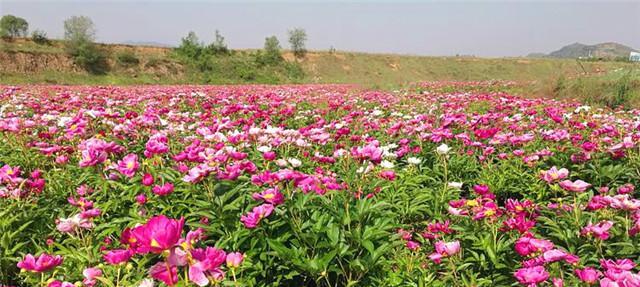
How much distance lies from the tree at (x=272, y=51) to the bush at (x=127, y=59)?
1275cm

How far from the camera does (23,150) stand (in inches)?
129

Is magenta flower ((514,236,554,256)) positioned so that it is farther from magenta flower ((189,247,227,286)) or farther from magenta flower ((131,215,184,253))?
magenta flower ((131,215,184,253))

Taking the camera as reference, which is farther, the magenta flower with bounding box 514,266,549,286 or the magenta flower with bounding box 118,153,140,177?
the magenta flower with bounding box 118,153,140,177

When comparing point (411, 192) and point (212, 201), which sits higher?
point (212, 201)

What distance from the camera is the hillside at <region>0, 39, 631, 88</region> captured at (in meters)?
28.0

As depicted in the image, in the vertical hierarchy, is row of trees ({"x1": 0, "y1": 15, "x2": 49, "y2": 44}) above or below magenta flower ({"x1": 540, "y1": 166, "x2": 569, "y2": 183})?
above

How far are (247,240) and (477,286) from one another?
3.77 ft

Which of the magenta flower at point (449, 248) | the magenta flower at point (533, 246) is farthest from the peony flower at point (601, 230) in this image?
the magenta flower at point (449, 248)

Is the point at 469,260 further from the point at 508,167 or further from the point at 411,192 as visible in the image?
the point at 508,167

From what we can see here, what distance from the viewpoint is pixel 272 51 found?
43.3 m

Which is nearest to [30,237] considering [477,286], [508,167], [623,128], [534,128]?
[477,286]

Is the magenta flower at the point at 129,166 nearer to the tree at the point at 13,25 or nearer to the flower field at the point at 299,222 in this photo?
the flower field at the point at 299,222

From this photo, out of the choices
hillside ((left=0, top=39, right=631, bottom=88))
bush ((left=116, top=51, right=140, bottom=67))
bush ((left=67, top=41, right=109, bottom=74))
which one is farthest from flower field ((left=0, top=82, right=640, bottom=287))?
bush ((left=116, top=51, right=140, bottom=67))

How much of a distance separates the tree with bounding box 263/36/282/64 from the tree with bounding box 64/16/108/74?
1566 cm
